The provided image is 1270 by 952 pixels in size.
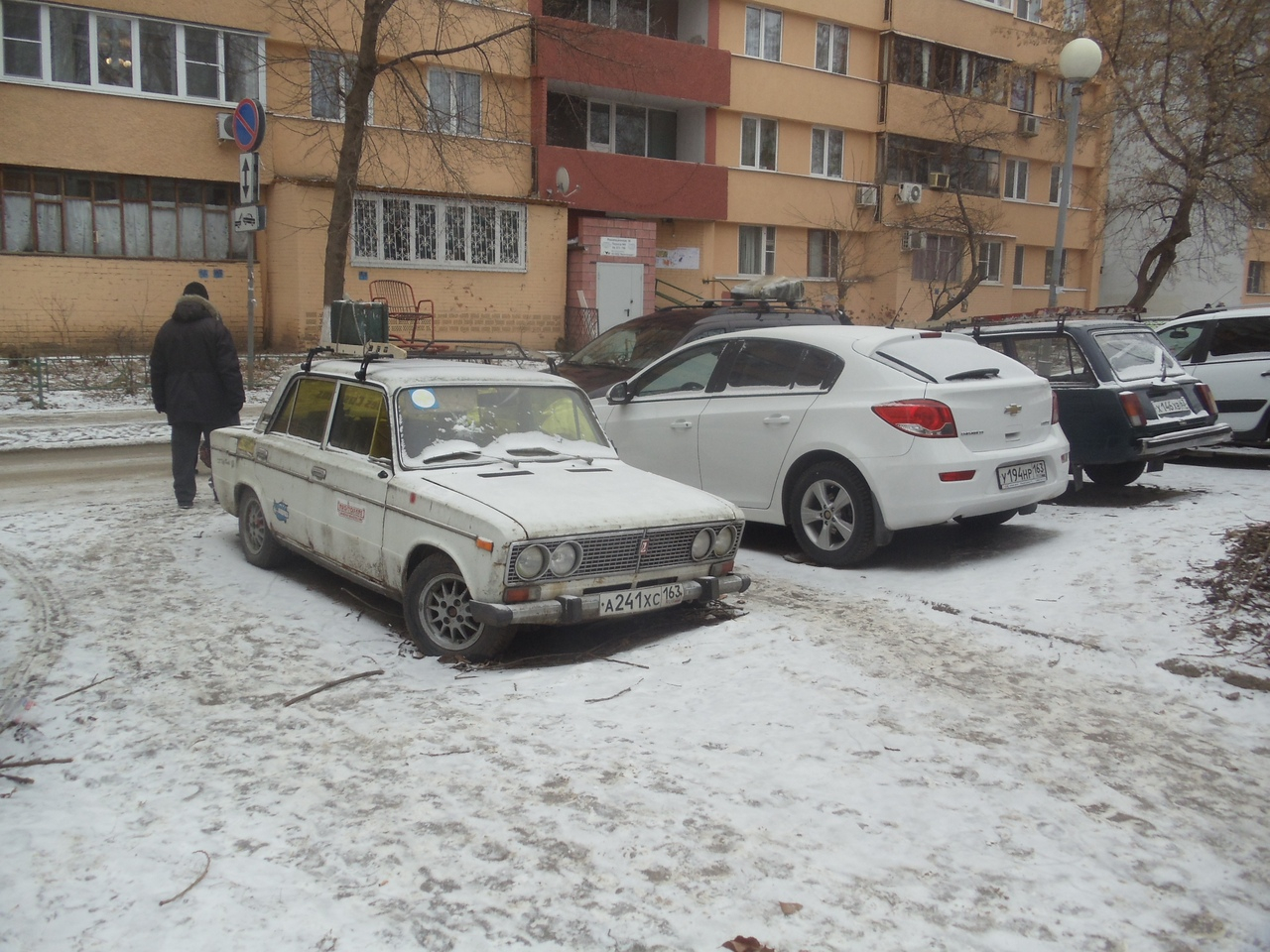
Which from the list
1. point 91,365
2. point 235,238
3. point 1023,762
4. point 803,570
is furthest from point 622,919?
point 235,238

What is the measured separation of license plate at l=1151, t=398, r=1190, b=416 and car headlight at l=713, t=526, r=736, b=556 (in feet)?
15.8

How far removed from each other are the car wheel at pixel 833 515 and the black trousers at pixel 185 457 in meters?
5.11

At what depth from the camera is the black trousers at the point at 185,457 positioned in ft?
31.0

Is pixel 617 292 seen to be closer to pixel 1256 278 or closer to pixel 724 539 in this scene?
pixel 724 539

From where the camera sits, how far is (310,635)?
19.8ft

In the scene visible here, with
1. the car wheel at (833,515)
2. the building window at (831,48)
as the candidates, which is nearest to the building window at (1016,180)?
the building window at (831,48)

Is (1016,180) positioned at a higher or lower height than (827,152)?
higher

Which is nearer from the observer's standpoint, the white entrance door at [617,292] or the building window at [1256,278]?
the white entrance door at [617,292]

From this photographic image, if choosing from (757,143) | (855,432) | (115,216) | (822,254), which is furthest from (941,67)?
(855,432)

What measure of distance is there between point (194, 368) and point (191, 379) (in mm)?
100

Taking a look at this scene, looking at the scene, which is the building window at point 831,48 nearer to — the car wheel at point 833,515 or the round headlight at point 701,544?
the car wheel at point 833,515

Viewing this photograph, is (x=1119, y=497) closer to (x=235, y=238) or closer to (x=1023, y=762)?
(x=1023, y=762)

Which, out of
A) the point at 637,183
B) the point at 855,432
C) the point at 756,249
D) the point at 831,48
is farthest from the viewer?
the point at 831,48

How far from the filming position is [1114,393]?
905cm
